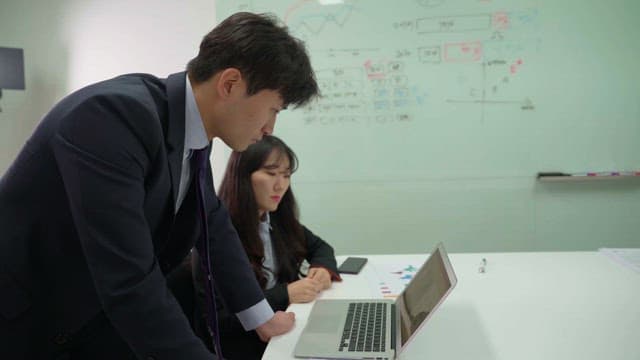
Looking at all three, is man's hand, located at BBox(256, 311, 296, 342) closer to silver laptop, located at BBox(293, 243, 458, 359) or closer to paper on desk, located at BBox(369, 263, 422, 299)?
silver laptop, located at BBox(293, 243, 458, 359)

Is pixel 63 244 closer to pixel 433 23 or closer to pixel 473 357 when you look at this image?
pixel 473 357

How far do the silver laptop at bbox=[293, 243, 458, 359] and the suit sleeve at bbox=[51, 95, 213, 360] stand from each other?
0.35 meters

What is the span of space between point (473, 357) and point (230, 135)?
2.16 feet

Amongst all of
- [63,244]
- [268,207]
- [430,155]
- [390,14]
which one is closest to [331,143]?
[430,155]

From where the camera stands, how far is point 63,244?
2.89 ft

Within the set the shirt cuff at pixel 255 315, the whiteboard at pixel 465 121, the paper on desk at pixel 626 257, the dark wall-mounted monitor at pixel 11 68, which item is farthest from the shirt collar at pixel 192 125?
the dark wall-mounted monitor at pixel 11 68

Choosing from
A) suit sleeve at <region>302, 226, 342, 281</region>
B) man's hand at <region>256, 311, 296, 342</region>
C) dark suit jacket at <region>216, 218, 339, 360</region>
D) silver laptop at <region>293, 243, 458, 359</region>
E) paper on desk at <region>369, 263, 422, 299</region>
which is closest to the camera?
silver laptop at <region>293, 243, 458, 359</region>

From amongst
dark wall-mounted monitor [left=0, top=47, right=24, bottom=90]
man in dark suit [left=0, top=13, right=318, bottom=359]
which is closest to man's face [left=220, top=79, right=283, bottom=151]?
man in dark suit [left=0, top=13, right=318, bottom=359]

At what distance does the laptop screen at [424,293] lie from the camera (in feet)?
3.27

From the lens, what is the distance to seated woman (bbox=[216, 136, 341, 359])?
161 centimetres

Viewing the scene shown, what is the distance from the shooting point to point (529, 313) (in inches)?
48.9

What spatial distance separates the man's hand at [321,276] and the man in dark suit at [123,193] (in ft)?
1.71

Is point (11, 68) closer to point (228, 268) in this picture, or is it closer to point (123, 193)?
point (228, 268)

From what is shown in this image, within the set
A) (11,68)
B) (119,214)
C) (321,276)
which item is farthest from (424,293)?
(11,68)
